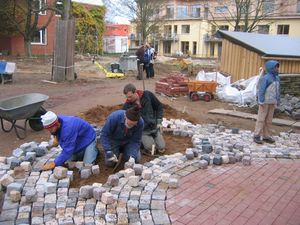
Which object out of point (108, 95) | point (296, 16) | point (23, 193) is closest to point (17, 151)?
point (23, 193)

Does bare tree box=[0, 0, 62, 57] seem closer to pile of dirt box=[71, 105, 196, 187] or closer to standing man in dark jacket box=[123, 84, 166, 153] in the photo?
pile of dirt box=[71, 105, 196, 187]

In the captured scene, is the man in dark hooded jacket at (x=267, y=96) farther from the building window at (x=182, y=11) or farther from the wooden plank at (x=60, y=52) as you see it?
the building window at (x=182, y=11)

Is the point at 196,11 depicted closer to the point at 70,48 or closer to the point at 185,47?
the point at 185,47

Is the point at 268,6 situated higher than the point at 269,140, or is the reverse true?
the point at 268,6

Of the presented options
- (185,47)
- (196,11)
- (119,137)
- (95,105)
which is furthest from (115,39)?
(119,137)

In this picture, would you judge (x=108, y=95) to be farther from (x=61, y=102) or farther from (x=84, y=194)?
(x=84, y=194)

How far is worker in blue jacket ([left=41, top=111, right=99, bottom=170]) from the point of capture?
4702 mm

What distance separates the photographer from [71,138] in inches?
192

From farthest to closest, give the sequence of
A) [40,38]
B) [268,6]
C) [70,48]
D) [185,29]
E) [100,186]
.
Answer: [185,29] < [268,6] < [40,38] < [70,48] < [100,186]

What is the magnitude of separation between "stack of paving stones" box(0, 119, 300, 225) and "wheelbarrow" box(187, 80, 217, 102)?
17.1 feet

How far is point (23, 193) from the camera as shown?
4.36 meters

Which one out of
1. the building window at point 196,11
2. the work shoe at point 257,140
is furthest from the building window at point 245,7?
the building window at point 196,11

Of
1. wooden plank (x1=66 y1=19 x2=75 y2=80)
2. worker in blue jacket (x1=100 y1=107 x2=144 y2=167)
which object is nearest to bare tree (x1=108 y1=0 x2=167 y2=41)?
wooden plank (x1=66 y1=19 x2=75 y2=80)

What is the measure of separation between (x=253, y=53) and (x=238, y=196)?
963cm
